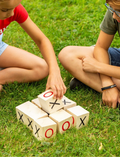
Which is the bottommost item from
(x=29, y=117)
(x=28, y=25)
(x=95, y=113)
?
(x=95, y=113)

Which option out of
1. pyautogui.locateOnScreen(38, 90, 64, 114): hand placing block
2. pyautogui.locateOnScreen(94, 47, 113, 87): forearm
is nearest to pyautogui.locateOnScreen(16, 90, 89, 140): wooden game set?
pyautogui.locateOnScreen(38, 90, 64, 114): hand placing block

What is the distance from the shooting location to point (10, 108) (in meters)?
2.21

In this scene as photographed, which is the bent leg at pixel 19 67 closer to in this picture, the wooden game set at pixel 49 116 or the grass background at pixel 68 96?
the grass background at pixel 68 96

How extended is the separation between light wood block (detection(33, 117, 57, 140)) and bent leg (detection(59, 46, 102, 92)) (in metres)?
0.76

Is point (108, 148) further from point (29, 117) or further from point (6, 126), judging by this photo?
point (6, 126)

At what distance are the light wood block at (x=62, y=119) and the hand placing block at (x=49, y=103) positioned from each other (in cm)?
4

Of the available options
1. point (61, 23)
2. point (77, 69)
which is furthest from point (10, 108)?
point (61, 23)

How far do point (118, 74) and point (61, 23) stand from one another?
6.14 feet

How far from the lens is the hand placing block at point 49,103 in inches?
72.7

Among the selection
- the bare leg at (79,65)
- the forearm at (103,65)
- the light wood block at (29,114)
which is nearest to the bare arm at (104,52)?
the forearm at (103,65)

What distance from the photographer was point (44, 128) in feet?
5.67

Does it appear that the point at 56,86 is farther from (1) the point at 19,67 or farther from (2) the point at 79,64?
(1) the point at 19,67

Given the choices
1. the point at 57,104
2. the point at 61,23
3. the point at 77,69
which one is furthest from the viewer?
the point at 61,23

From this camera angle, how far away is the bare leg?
2.37 meters
